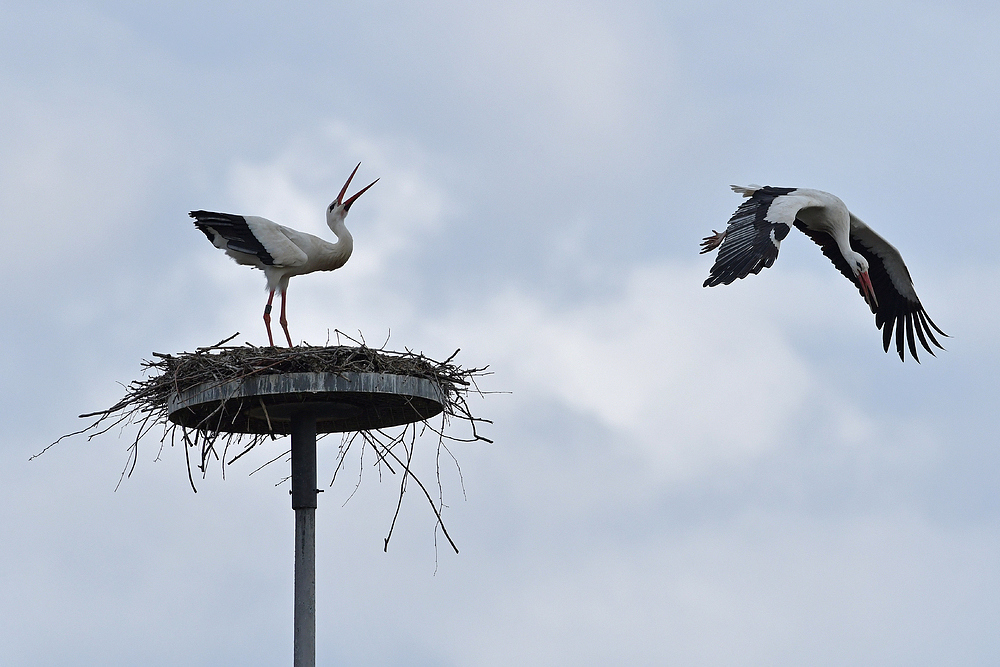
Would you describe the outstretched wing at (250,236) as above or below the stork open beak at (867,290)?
below

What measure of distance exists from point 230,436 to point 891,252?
740cm

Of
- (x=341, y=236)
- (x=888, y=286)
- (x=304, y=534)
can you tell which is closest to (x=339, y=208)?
(x=341, y=236)

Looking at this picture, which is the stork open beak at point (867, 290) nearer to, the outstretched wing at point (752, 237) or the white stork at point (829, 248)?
the white stork at point (829, 248)

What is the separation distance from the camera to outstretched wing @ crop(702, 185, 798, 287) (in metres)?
8.90

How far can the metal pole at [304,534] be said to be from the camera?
7.73 metres

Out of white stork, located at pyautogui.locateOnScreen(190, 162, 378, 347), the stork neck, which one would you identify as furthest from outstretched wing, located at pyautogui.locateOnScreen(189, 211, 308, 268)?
the stork neck

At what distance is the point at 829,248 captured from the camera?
41.3 feet

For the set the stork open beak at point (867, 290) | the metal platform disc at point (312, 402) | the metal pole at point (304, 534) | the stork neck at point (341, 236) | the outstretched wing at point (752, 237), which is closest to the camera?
the metal platform disc at point (312, 402)

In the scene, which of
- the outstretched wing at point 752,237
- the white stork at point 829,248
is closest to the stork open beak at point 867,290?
the white stork at point 829,248

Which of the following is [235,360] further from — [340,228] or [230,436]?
[340,228]

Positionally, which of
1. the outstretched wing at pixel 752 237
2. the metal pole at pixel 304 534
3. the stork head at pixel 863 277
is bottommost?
the metal pole at pixel 304 534

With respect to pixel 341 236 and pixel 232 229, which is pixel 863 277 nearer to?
pixel 341 236

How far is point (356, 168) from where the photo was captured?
10.5 meters

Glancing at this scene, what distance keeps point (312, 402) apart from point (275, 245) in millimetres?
1669
